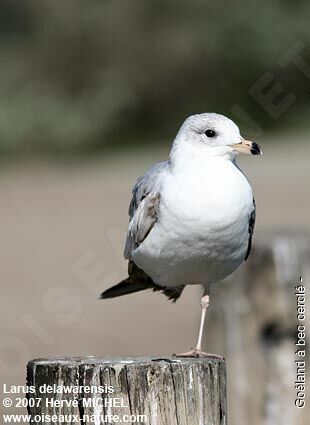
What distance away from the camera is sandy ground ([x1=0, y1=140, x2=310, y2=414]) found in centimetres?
1141

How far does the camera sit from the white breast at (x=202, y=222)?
5.20 meters

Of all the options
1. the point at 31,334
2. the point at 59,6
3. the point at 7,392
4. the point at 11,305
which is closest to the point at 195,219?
the point at 7,392

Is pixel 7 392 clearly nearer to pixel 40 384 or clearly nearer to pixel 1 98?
pixel 40 384

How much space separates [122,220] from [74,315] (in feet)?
12.9

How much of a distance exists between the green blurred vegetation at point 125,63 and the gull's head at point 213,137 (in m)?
14.4

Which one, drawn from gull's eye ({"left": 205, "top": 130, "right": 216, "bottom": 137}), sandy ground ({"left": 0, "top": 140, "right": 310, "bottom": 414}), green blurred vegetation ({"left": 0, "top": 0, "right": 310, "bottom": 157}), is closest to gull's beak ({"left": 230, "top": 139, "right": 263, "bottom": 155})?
gull's eye ({"left": 205, "top": 130, "right": 216, "bottom": 137})

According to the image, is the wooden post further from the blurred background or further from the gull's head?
the blurred background

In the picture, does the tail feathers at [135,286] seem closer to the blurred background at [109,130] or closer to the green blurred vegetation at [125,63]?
the blurred background at [109,130]

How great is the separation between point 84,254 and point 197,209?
377 inches

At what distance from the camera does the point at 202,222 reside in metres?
5.20

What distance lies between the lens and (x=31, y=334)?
1159 centimetres

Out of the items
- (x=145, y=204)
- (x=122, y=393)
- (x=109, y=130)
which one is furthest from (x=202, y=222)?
(x=109, y=130)

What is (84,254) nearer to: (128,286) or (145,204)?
(128,286)

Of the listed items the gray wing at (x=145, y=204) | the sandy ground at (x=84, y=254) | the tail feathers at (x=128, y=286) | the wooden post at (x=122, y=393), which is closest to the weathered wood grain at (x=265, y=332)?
the tail feathers at (x=128, y=286)
